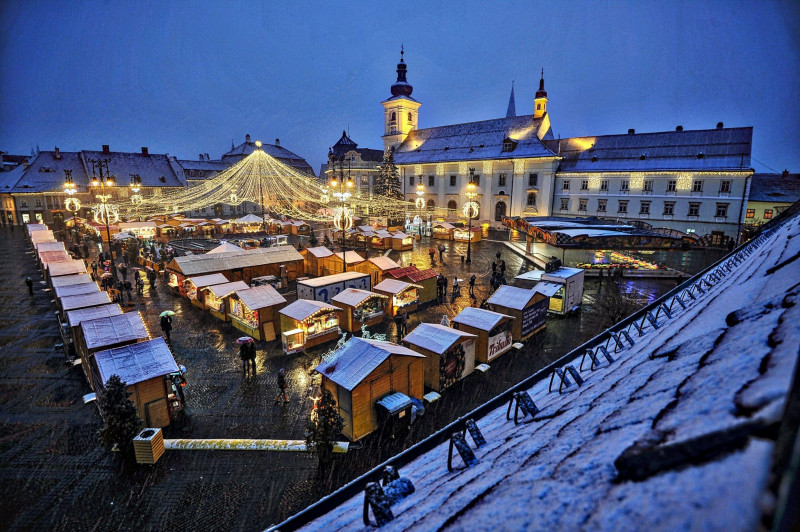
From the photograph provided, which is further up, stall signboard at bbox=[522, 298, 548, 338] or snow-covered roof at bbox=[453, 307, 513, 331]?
snow-covered roof at bbox=[453, 307, 513, 331]

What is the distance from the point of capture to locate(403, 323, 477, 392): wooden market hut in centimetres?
1222

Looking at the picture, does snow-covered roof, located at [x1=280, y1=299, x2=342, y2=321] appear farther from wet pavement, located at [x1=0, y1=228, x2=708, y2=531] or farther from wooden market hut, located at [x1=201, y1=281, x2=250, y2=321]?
wooden market hut, located at [x1=201, y1=281, x2=250, y2=321]

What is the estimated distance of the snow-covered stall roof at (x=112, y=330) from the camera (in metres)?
11.7

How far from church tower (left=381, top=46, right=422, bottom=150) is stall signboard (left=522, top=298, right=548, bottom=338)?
54.5 meters

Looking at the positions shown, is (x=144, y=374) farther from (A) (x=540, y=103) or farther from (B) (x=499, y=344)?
(A) (x=540, y=103)

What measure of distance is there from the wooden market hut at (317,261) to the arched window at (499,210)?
3241 cm

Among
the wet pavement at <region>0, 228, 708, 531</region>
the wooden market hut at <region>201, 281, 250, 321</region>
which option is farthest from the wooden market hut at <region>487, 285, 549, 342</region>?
the wooden market hut at <region>201, 281, 250, 321</region>

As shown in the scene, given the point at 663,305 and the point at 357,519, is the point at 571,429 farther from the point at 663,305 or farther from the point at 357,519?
the point at 663,305

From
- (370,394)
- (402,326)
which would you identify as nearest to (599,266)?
(402,326)

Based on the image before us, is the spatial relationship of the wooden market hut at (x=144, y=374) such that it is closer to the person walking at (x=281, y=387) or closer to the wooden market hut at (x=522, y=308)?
the person walking at (x=281, y=387)

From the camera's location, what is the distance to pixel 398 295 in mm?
19500

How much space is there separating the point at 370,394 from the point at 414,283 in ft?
33.9

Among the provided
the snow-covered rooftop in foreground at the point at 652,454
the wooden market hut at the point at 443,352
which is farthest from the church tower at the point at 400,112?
the snow-covered rooftop in foreground at the point at 652,454

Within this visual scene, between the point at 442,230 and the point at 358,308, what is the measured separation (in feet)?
90.3
